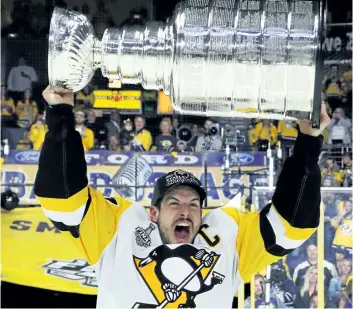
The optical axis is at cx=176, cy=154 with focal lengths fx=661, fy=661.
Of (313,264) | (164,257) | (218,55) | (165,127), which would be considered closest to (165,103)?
(164,257)

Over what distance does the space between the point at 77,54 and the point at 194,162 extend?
9.20 ft

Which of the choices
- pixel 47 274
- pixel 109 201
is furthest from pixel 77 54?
pixel 47 274

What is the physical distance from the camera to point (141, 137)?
4.31m

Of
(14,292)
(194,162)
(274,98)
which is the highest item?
(274,98)

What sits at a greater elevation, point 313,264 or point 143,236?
point 143,236

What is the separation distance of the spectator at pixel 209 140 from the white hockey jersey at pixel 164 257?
8.89 feet

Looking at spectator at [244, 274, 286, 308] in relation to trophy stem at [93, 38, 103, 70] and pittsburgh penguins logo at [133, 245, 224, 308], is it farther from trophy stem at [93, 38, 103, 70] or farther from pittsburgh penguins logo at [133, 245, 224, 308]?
trophy stem at [93, 38, 103, 70]

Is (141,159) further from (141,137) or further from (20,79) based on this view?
(20,79)

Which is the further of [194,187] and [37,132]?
[37,132]

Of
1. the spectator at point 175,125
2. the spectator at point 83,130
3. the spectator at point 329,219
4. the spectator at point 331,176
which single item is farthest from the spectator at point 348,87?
the spectator at point 329,219

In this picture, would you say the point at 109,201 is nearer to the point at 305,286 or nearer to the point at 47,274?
the point at 305,286

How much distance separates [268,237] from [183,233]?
0.18m

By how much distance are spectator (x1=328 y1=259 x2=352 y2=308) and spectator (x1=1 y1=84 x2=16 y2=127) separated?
110 inches

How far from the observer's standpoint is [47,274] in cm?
312
